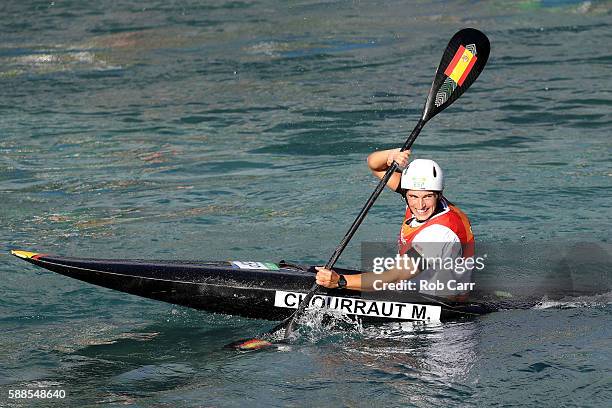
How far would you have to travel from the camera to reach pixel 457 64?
936 centimetres

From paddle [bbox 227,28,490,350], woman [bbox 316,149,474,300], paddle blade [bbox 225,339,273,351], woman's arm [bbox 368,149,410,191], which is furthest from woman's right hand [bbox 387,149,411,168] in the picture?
paddle blade [bbox 225,339,273,351]

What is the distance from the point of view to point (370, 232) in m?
10.8

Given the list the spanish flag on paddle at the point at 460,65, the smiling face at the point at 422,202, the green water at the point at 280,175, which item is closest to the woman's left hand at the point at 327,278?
the green water at the point at 280,175

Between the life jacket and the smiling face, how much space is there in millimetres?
50

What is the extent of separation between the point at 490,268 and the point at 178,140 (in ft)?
23.0

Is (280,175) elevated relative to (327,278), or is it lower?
elevated

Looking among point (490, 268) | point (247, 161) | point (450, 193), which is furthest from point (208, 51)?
point (490, 268)

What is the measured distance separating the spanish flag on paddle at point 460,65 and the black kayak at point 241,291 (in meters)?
2.31

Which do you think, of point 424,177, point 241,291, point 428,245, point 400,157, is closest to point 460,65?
point 400,157

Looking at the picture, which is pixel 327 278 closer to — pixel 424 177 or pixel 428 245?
pixel 428 245

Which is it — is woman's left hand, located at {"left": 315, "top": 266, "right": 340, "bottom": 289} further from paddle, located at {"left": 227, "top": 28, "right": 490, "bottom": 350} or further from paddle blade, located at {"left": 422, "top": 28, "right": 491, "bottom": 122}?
paddle blade, located at {"left": 422, "top": 28, "right": 491, "bottom": 122}

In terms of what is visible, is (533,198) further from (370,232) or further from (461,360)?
(461,360)

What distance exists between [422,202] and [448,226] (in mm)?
246

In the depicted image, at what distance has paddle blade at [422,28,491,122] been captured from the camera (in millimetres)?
9273
